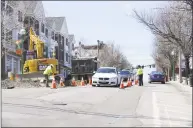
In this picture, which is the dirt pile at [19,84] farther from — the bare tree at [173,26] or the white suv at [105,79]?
the bare tree at [173,26]

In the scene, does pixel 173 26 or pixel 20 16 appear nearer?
pixel 173 26

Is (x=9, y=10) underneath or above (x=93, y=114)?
above

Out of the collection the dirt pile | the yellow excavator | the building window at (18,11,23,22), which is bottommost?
the dirt pile

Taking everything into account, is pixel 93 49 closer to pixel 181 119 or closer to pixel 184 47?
pixel 184 47

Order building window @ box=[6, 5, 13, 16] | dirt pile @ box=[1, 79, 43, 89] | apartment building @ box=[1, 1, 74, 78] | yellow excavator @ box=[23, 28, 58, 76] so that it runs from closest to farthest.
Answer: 1. dirt pile @ box=[1, 79, 43, 89]
2. yellow excavator @ box=[23, 28, 58, 76]
3. building window @ box=[6, 5, 13, 16]
4. apartment building @ box=[1, 1, 74, 78]

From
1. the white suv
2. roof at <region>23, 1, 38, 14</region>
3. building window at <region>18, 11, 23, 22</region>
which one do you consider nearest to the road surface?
the white suv

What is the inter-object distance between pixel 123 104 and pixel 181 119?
14.2ft

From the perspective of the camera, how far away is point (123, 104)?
52.8 ft

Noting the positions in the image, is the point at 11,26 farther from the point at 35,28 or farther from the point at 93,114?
the point at 93,114

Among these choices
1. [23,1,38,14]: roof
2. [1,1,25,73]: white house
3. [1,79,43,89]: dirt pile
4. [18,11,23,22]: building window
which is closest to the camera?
[1,79,43,89]: dirt pile

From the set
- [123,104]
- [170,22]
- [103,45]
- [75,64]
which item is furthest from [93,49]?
[123,104]

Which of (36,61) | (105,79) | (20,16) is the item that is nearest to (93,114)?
(105,79)

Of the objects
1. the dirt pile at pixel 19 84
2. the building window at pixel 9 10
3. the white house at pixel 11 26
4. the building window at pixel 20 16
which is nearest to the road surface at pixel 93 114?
the dirt pile at pixel 19 84

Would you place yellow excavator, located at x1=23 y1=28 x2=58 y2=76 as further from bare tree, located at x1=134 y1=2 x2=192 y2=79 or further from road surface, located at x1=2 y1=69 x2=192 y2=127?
road surface, located at x1=2 y1=69 x2=192 y2=127
